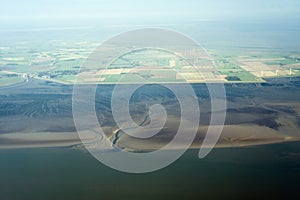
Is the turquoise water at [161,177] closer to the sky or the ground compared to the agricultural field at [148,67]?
closer to the ground

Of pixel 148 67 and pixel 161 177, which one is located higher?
pixel 148 67

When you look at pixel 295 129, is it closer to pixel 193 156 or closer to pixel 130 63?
pixel 193 156

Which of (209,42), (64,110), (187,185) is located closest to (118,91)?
(64,110)

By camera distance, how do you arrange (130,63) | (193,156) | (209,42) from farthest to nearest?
(209,42) → (130,63) → (193,156)

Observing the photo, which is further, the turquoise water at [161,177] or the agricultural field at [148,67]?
the agricultural field at [148,67]

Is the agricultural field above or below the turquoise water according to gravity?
above

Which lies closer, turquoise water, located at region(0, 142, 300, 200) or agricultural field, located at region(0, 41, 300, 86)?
turquoise water, located at region(0, 142, 300, 200)

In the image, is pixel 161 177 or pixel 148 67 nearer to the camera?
pixel 161 177

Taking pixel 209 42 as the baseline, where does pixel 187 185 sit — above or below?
below
